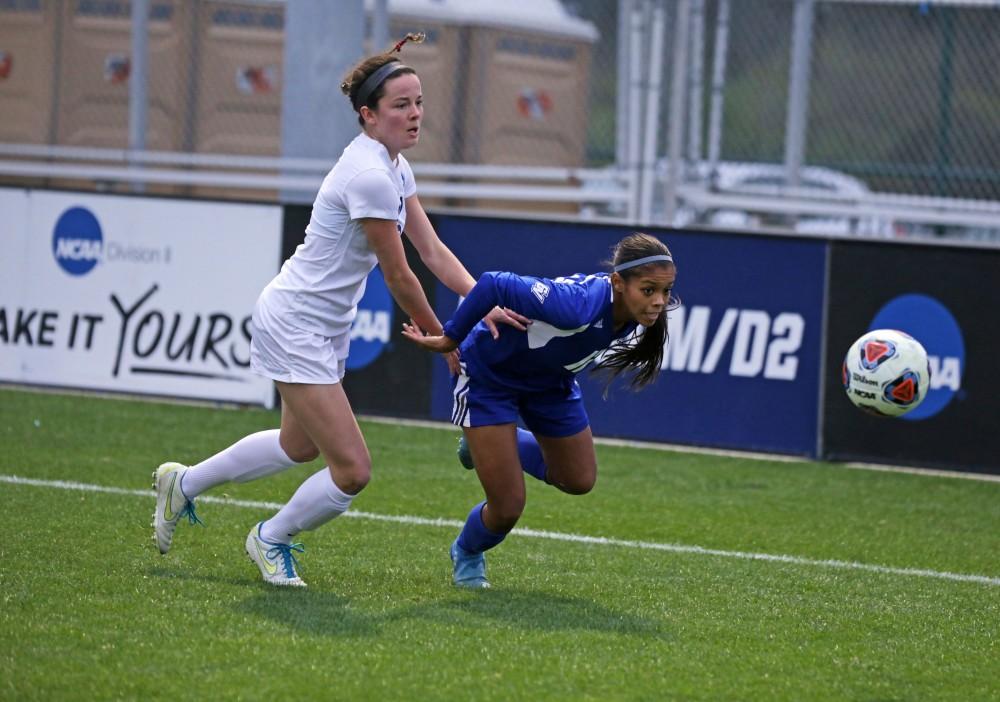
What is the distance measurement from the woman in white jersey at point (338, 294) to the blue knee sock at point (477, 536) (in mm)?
552

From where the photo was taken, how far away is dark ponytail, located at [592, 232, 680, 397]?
5.51 meters

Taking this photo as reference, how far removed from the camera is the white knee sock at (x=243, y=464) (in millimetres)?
5953

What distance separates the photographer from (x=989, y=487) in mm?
8969

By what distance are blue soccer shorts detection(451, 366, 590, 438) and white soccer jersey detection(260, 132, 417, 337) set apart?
559 millimetres

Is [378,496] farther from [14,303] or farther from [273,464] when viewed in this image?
[14,303]

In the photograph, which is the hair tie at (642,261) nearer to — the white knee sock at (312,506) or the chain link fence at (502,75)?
the white knee sock at (312,506)

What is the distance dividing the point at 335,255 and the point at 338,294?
0.50 ft

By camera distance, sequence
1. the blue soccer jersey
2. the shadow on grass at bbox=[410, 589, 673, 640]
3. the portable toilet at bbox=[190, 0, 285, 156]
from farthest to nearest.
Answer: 1. the portable toilet at bbox=[190, 0, 285, 156]
2. the blue soccer jersey
3. the shadow on grass at bbox=[410, 589, 673, 640]

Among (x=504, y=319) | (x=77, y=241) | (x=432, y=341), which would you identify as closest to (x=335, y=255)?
(x=432, y=341)

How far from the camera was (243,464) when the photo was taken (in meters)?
5.96

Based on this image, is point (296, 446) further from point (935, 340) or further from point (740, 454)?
point (935, 340)

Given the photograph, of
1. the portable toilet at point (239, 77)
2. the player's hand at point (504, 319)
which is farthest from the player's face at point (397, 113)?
the portable toilet at point (239, 77)

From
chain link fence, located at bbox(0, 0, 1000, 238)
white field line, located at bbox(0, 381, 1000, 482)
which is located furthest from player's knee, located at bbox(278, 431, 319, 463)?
chain link fence, located at bbox(0, 0, 1000, 238)

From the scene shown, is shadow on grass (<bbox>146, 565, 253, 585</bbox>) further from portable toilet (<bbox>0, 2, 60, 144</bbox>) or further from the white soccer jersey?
portable toilet (<bbox>0, 2, 60, 144</bbox>)
